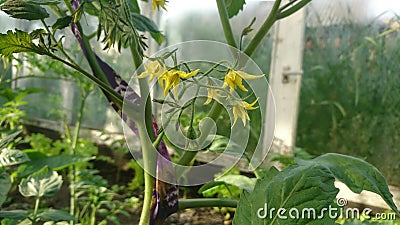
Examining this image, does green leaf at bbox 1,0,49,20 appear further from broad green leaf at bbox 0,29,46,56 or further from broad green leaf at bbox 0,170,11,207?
broad green leaf at bbox 0,170,11,207

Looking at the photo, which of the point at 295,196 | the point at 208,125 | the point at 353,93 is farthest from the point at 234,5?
the point at 353,93

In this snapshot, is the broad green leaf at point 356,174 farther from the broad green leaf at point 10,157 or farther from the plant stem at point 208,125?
the broad green leaf at point 10,157

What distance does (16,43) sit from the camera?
411 mm

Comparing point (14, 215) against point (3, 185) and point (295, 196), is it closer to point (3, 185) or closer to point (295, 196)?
point (3, 185)

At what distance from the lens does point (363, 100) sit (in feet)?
5.00

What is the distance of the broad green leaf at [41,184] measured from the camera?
0.70 meters

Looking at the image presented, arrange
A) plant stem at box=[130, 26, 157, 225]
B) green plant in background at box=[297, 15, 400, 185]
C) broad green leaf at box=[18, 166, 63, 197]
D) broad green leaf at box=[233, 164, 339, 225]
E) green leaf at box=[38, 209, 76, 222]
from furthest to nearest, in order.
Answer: green plant in background at box=[297, 15, 400, 185] → broad green leaf at box=[18, 166, 63, 197] → green leaf at box=[38, 209, 76, 222] → plant stem at box=[130, 26, 157, 225] → broad green leaf at box=[233, 164, 339, 225]

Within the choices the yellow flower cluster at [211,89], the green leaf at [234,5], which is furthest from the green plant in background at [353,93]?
the yellow flower cluster at [211,89]

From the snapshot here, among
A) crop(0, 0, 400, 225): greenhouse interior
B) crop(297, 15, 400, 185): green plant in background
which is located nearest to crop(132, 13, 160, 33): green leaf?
crop(0, 0, 400, 225): greenhouse interior

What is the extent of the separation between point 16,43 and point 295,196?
0.96 feet

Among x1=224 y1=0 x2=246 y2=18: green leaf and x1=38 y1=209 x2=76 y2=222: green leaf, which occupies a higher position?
x1=224 y1=0 x2=246 y2=18: green leaf

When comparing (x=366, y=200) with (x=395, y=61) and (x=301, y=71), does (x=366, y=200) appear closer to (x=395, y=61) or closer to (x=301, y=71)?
(x=395, y=61)

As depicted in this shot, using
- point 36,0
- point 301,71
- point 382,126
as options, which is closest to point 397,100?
point 382,126

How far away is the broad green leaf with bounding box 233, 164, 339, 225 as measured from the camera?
1.17 ft
